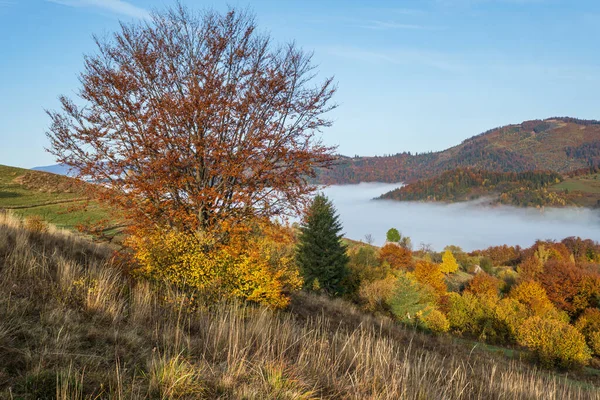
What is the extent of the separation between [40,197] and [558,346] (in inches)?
2331

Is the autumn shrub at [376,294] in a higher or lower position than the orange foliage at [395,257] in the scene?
higher

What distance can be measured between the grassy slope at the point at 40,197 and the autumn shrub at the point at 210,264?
18682 millimetres

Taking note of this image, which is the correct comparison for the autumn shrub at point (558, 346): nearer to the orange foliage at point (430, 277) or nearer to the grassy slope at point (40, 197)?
the orange foliage at point (430, 277)

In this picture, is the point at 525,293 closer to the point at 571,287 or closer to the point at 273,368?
the point at 571,287

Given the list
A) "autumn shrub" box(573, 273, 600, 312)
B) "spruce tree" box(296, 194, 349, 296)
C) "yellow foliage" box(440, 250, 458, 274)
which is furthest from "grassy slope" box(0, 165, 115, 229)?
"yellow foliage" box(440, 250, 458, 274)

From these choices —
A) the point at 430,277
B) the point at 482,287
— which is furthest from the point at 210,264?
the point at 482,287

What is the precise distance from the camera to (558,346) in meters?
40.9

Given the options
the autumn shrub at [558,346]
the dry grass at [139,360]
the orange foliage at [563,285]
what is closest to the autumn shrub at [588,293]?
the orange foliage at [563,285]

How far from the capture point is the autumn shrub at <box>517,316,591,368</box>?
4034cm

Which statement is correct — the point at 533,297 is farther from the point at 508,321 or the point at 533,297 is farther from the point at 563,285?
the point at 508,321

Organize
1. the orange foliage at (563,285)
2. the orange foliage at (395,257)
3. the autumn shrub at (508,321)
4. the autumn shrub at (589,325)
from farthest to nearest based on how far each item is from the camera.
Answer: the orange foliage at (395,257) < the orange foliage at (563,285) < the autumn shrub at (589,325) < the autumn shrub at (508,321)

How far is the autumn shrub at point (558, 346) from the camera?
132ft

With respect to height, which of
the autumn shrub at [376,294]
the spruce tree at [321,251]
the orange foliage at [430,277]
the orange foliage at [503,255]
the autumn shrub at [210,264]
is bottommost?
the orange foliage at [503,255]

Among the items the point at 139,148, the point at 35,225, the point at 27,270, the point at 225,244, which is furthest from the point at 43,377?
the point at 35,225
